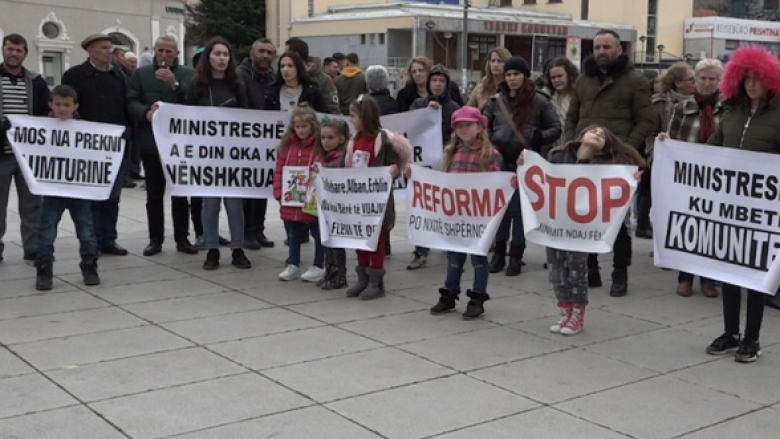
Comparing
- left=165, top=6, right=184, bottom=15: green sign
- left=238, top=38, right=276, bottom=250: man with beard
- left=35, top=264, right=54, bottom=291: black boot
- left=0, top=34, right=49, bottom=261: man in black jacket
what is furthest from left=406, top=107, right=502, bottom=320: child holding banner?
left=165, top=6, right=184, bottom=15: green sign

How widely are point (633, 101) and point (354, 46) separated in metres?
57.8

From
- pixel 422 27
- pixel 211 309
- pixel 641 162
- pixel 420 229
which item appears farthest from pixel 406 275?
pixel 422 27

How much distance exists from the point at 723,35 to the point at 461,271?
7310 cm

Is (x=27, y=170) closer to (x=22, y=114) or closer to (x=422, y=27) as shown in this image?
(x=22, y=114)

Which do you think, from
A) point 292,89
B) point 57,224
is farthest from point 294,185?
point 57,224

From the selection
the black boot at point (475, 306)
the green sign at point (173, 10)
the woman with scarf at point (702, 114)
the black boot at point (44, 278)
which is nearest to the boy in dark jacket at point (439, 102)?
the black boot at point (475, 306)

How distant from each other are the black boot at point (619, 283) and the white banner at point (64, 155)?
4.42 m

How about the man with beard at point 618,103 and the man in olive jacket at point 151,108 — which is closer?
the man with beard at point 618,103

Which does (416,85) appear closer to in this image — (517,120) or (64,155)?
(517,120)

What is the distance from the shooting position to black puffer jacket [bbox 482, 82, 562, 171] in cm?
837

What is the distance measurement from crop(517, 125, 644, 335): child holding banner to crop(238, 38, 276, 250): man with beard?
3.51 metres

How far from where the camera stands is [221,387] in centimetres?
528

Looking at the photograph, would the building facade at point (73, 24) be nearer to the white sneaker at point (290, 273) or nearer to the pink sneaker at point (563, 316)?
the white sneaker at point (290, 273)

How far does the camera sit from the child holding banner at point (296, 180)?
26.8 ft
